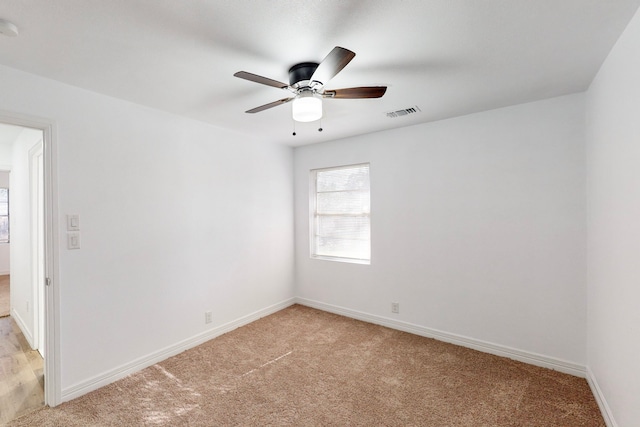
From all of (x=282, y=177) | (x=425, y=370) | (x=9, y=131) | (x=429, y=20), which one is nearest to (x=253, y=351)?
(x=425, y=370)

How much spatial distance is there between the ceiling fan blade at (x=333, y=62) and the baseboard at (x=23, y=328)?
3987 mm

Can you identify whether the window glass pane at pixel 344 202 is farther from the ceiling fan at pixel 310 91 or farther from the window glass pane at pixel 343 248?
the ceiling fan at pixel 310 91

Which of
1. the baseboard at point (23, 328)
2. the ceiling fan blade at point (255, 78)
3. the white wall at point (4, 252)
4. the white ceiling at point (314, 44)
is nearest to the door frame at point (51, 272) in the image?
the white ceiling at point (314, 44)

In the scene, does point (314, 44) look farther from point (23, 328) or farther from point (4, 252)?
point (4, 252)

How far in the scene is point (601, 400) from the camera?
2.09 meters

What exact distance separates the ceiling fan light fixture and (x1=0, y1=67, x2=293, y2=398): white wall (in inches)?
64.3

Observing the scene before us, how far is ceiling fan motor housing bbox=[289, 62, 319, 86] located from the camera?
1955 mm

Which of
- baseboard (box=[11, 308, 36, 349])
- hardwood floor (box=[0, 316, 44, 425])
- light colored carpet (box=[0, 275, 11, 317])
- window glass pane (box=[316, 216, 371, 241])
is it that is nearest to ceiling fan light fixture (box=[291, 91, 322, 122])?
window glass pane (box=[316, 216, 371, 241])

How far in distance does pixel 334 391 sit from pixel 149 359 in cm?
176

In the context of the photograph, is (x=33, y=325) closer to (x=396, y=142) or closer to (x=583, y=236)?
(x=396, y=142)

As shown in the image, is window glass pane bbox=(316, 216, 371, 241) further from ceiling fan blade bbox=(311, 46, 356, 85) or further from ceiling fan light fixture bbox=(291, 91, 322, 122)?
ceiling fan blade bbox=(311, 46, 356, 85)

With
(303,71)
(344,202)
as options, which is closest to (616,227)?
(303,71)

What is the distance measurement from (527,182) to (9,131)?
18.2ft

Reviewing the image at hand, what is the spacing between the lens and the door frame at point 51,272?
2.20 m
